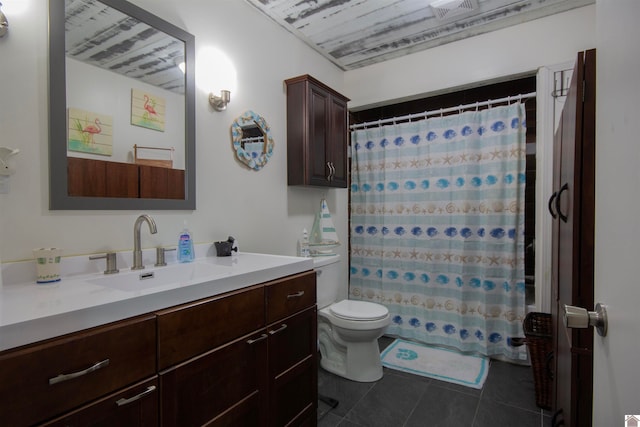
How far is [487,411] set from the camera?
1.85m

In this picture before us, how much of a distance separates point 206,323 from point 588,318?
1.04m

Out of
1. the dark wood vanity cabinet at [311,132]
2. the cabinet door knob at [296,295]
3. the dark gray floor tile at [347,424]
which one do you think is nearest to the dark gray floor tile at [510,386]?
the dark gray floor tile at [347,424]

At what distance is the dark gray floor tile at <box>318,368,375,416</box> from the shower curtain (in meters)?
0.85

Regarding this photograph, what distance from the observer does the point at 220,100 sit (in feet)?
5.87

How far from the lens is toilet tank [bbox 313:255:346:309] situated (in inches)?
87.0

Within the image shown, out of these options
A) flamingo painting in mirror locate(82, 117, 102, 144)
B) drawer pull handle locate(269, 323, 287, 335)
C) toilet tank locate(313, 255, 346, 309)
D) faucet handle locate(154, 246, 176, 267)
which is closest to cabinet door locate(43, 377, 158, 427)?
drawer pull handle locate(269, 323, 287, 335)

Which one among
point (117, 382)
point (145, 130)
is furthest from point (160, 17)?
point (117, 382)

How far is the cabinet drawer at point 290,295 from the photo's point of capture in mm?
1382

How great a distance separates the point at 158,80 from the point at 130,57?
0.46 feet

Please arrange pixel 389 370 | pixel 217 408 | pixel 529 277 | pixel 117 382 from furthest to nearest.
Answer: pixel 529 277 < pixel 389 370 < pixel 217 408 < pixel 117 382

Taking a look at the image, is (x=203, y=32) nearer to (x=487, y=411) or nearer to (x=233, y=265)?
(x=233, y=265)

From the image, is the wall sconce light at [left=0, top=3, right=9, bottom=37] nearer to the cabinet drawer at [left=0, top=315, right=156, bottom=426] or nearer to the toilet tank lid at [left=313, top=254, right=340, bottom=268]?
the cabinet drawer at [left=0, top=315, right=156, bottom=426]

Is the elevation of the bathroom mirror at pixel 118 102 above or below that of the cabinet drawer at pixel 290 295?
above

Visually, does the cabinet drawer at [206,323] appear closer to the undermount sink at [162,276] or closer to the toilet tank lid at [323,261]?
the undermount sink at [162,276]
